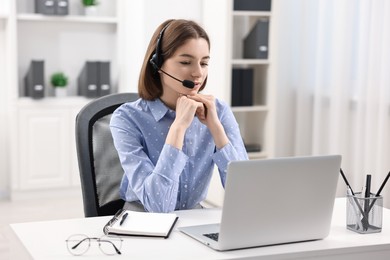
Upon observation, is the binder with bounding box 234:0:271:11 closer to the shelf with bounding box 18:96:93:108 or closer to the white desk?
the shelf with bounding box 18:96:93:108

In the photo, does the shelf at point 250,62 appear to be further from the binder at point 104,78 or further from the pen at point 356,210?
the pen at point 356,210

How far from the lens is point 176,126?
6.63 ft

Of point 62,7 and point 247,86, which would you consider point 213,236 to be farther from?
point 62,7

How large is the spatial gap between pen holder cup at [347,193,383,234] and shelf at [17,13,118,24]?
3298mm

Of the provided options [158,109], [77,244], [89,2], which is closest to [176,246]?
[77,244]

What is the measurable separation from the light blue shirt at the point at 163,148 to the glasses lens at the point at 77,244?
14.7 inches

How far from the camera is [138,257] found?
60.1 inches

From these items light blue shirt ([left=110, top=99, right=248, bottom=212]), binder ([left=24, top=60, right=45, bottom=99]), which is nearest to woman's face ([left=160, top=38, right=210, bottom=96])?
light blue shirt ([left=110, top=99, right=248, bottom=212])

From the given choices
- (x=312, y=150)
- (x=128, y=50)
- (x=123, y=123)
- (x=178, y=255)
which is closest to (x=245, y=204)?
(x=178, y=255)

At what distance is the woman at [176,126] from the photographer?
2.03m

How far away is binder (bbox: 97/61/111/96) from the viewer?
4.77m

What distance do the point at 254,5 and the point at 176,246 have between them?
3.05 metres

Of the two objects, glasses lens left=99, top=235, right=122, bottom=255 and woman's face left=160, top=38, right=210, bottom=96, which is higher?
woman's face left=160, top=38, right=210, bottom=96

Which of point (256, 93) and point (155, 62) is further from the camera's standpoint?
point (256, 93)
